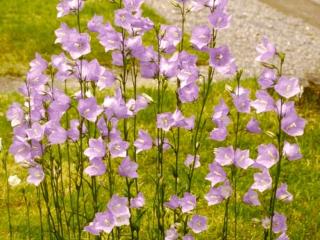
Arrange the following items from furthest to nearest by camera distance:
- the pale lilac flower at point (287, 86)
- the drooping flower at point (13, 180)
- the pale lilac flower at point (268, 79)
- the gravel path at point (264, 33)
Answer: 1. the gravel path at point (264, 33)
2. the drooping flower at point (13, 180)
3. the pale lilac flower at point (268, 79)
4. the pale lilac flower at point (287, 86)

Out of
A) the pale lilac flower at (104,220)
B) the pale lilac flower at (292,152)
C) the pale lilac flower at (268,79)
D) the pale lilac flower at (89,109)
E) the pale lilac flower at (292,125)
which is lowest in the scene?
the pale lilac flower at (104,220)

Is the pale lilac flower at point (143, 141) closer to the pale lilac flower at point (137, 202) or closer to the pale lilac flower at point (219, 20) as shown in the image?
the pale lilac flower at point (137, 202)

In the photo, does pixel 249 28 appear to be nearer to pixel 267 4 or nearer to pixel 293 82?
pixel 267 4

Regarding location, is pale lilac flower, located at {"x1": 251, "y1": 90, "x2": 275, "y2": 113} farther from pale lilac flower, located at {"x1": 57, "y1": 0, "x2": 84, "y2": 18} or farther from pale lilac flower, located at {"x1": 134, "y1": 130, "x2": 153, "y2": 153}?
pale lilac flower, located at {"x1": 57, "y1": 0, "x2": 84, "y2": 18}

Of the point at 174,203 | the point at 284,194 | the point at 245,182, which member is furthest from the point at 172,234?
the point at 245,182

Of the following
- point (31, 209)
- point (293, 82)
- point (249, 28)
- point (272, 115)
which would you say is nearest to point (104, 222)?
point (293, 82)

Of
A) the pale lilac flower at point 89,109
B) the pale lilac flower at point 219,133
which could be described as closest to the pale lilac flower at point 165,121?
the pale lilac flower at point 219,133
